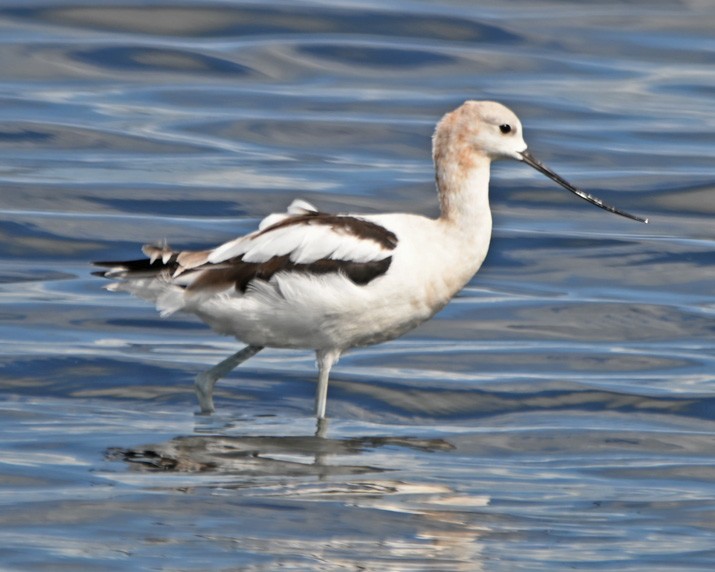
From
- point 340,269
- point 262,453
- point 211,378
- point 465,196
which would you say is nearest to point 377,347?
point 211,378

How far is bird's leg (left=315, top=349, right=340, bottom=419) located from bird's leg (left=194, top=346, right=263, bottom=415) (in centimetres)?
41

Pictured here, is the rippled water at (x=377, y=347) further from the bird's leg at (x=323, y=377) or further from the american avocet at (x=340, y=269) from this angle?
the american avocet at (x=340, y=269)

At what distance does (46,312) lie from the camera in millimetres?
12344

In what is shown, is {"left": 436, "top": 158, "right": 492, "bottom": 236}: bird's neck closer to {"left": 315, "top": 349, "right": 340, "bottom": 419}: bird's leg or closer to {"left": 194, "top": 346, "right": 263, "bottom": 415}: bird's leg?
{"left": 315, "top": 349, "right": 340, "bottom": 419}: bird's leg

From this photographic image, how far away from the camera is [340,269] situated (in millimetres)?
9602

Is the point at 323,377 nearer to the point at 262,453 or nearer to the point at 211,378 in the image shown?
the point at 211,378

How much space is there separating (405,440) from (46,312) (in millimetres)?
3668

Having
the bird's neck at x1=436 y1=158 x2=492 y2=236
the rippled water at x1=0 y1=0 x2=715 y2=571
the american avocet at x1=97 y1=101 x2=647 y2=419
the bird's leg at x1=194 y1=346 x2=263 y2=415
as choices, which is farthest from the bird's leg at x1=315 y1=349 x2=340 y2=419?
the bird's neck at x1=436 y1=158 x2=492 y2=236

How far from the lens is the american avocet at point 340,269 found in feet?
31.5

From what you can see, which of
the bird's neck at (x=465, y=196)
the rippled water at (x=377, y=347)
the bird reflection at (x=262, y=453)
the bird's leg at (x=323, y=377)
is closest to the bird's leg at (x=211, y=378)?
the rippled water at (x=377, y=347)

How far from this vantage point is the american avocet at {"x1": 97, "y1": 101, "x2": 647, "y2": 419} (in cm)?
960

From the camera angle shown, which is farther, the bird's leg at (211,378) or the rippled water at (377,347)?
the bird's leg at (211,378)

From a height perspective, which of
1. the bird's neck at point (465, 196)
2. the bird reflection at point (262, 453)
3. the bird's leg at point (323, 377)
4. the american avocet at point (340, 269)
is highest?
the bird's neck at point (465, 196)

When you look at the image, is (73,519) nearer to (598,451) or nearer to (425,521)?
(425,521)
